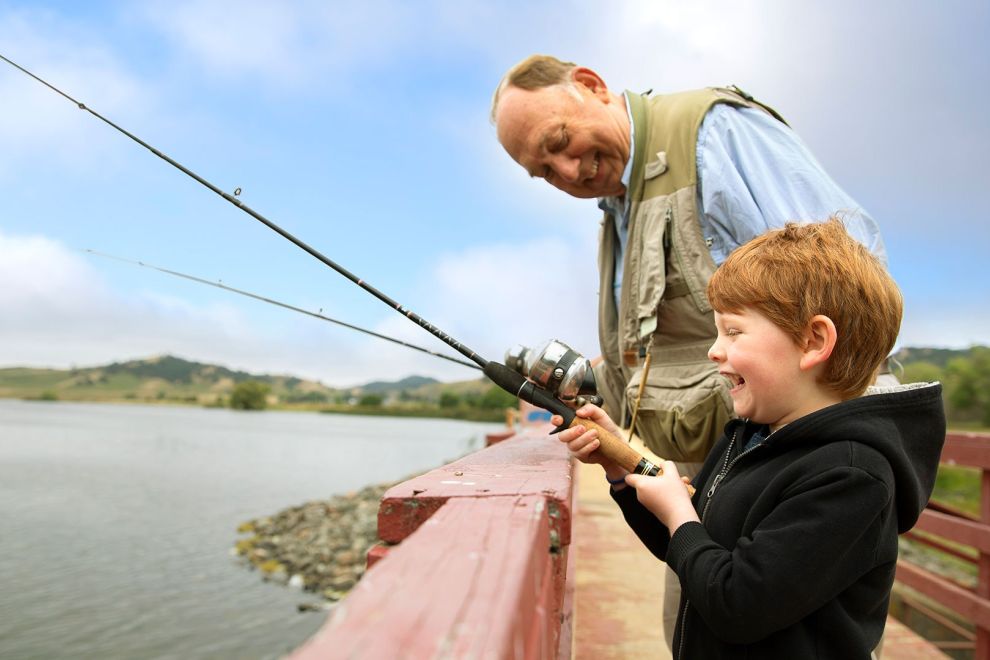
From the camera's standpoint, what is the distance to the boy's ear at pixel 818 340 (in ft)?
4.69

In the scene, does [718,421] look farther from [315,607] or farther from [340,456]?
[340,456]

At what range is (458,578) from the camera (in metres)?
0.76

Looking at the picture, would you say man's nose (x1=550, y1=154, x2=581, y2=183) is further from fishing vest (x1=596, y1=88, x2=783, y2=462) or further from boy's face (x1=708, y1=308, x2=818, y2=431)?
boy's face (x1=708, y1=308, x2=818, y2=431)

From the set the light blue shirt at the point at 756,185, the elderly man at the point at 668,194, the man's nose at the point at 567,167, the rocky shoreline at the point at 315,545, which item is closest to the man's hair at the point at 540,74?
the elderly man at the point at 668,194

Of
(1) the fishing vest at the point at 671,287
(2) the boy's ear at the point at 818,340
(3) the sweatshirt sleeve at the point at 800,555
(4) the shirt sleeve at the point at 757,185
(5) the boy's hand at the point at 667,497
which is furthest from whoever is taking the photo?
(1) the fishing vest at the point at 671,287

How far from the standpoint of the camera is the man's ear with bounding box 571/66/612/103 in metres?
2.65

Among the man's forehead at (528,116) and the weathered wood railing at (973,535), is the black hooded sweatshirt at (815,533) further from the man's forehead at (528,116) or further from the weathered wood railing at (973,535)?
the weathered wood railing at (973,535)

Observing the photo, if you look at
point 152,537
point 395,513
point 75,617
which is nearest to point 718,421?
point 395,513

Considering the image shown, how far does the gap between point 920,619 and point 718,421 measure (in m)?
10.6

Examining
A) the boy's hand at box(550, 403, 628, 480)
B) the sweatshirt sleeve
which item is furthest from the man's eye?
the sweatshirt sleeve

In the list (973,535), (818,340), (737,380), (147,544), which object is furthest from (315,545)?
(818,340)

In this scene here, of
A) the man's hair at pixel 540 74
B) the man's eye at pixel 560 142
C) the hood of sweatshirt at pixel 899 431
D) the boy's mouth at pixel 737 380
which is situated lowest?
the hood of sweatshirt at pixel 899 431

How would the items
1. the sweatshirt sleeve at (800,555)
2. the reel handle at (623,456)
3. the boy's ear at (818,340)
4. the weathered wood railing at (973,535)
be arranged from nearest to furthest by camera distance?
the sweatshirt sleeve at (800,555) → the boy's ear at (818,340) → the reel handle at (623,456) → the weathered wood railing at (973,535)

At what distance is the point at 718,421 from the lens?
2.15 metres
